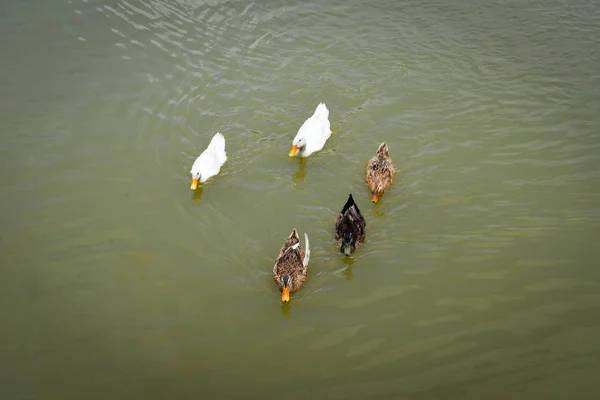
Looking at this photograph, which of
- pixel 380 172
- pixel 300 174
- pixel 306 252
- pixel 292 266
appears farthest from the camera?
pixel 300 174

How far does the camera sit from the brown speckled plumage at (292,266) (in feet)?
19.3

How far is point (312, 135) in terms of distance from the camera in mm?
7641

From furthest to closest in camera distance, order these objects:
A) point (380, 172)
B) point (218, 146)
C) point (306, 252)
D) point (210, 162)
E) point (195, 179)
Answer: point (218, 146) < point (210, 162) < point (195, 179) < point (380, 172) < point (306, 252)

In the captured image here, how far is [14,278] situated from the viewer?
6.14m

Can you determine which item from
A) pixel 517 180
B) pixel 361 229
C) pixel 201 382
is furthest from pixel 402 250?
pixel 201 382

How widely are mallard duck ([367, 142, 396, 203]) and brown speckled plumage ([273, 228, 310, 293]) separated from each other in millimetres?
1413

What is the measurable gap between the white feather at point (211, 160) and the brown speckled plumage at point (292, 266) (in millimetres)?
1772

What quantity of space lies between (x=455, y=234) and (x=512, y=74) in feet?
12.2

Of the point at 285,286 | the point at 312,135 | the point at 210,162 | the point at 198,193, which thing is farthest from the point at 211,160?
the point at 285,286

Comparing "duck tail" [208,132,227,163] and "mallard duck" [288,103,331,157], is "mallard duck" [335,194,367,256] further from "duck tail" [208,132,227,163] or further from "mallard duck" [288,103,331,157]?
"duck tail" [208,132,227,163]

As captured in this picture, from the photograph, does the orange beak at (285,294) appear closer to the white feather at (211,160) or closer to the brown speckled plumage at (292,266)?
the brown speckled plumage at (292,266)

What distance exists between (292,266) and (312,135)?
2.39m

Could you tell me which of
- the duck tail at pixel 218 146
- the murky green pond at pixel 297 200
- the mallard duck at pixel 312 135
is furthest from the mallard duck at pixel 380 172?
the duck tail at pixel 218 146

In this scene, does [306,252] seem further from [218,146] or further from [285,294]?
[218,146]
